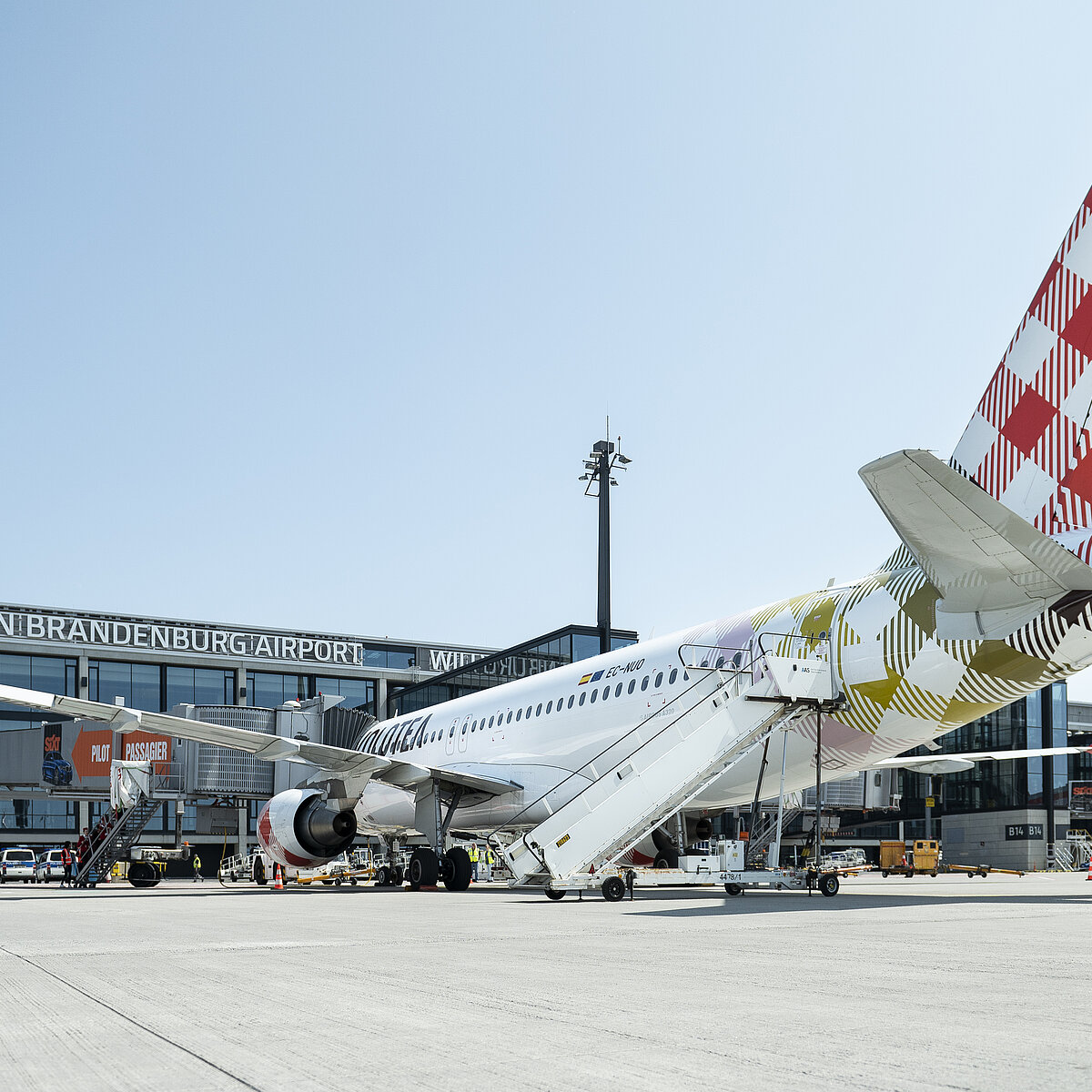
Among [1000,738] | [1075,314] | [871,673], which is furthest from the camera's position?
[1000,738]

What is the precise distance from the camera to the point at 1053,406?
15680 millimetres

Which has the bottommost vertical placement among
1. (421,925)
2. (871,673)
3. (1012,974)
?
(421,925)

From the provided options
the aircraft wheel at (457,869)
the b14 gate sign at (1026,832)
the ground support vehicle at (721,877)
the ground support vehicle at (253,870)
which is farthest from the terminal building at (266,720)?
the ground support vehicle at (721,877)

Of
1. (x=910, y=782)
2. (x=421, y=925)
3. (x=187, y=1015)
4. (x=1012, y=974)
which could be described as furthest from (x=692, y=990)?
(x=910, y=782)

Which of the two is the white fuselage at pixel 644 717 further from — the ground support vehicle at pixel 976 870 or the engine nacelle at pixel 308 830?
the ground support vehicle at pixel 976 870

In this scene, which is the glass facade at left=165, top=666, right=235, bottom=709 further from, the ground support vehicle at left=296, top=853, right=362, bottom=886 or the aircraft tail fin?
the aircraft tail fin

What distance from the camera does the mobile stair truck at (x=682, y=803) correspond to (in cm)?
1675

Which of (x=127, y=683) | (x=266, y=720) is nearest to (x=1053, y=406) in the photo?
(x=266, y=720)

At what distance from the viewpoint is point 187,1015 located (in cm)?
545

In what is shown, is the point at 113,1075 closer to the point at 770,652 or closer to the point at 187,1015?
the point at 187,1015

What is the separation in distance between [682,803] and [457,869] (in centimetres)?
743

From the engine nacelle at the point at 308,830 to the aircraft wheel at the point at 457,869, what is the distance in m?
3.63

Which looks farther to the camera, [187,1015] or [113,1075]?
[187,1015]

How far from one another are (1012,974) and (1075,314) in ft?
35.9
